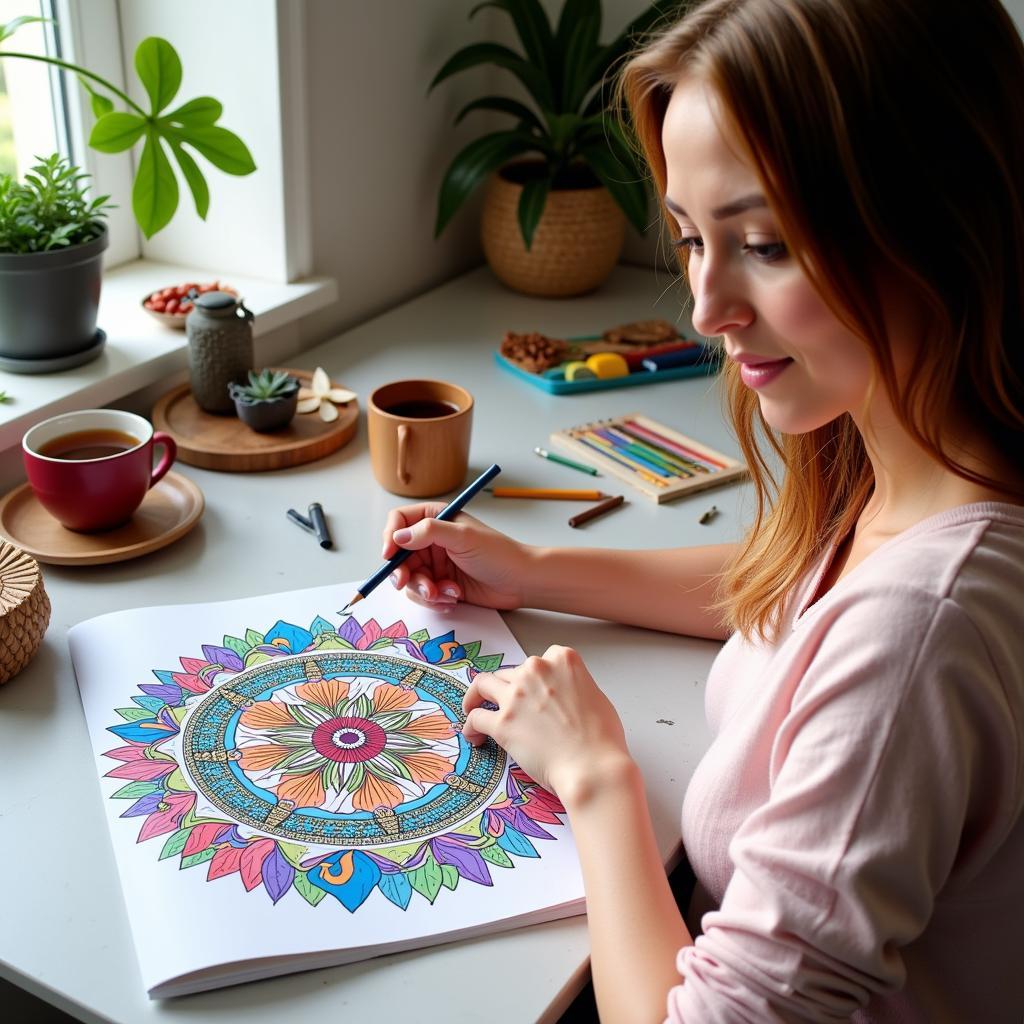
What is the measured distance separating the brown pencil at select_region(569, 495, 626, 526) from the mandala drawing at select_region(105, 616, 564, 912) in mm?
247

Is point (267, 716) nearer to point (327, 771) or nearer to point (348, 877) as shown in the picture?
point (327, 771)

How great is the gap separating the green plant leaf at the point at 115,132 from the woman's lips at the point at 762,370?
89 cm

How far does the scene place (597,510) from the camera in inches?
47.7

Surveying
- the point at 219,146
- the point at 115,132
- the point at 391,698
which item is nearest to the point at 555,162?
the point at 219,146

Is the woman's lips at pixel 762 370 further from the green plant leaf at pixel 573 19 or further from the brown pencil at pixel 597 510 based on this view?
the green plant leaf at pixel 573 19

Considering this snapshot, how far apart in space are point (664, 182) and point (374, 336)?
0.90 meters

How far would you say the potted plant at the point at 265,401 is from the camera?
1288 millimetres

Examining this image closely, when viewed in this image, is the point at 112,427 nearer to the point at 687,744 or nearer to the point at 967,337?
the point at 687,744

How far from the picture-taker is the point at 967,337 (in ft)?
2.11

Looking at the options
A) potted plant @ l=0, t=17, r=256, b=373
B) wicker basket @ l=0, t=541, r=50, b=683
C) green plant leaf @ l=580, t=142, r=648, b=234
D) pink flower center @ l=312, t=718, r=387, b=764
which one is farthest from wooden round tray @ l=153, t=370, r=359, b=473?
green plant leaf @ l=580, t=142, r=648, b=234

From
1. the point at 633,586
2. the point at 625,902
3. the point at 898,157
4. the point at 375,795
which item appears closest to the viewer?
the point at 898,157

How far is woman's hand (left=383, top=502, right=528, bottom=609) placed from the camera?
1036 mm

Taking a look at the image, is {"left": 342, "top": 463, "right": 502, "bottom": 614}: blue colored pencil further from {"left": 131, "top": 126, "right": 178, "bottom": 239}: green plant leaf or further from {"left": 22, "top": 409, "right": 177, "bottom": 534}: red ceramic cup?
{"left": 131, "top": 126, "right": 178, "bottom": 239}: green plant leaf

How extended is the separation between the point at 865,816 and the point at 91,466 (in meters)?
0.75
